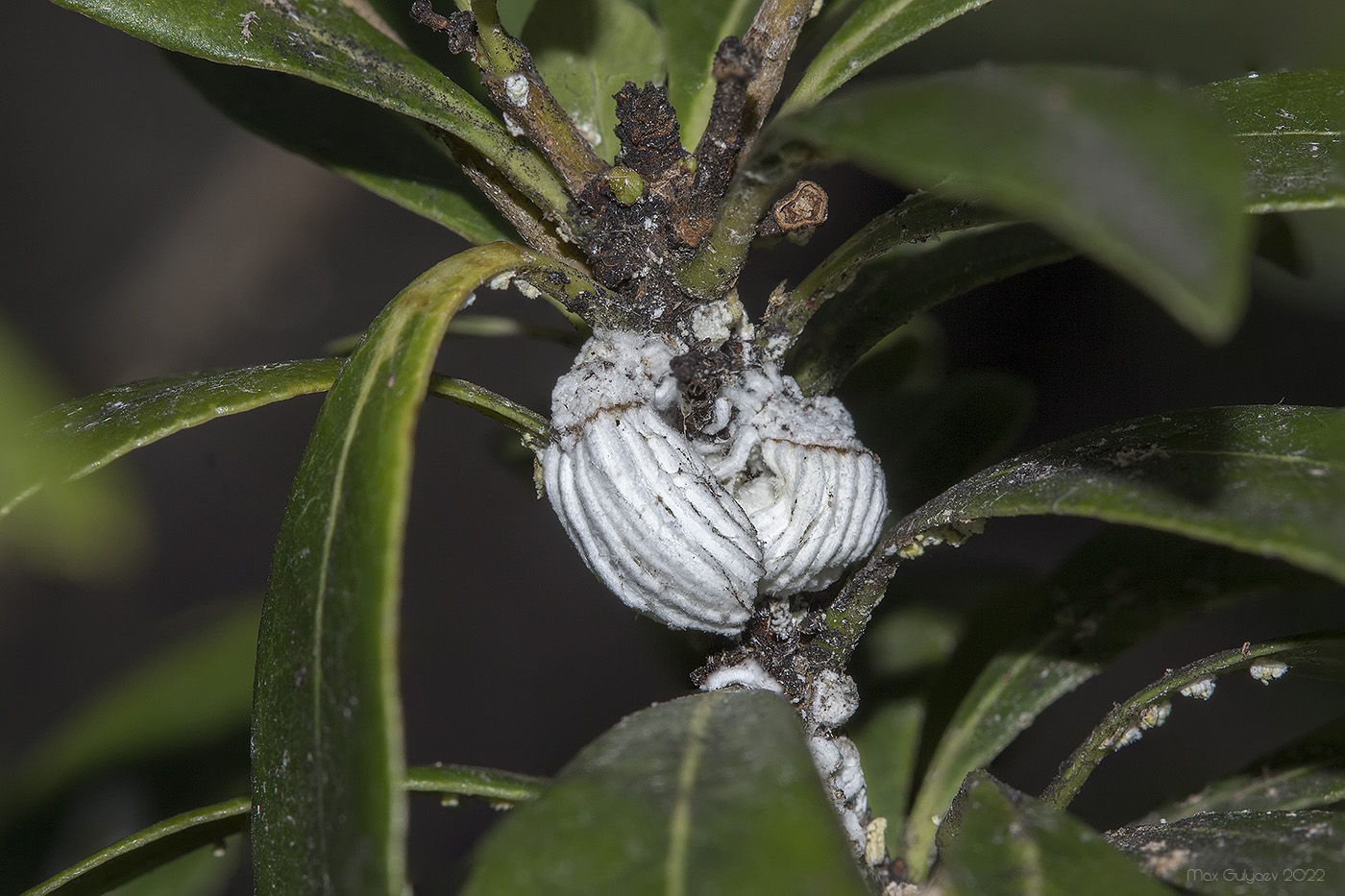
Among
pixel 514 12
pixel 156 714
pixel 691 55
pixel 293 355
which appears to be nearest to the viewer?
pixel 691 55

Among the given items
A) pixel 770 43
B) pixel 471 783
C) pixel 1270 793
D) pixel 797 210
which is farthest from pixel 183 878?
pixel 1270 793

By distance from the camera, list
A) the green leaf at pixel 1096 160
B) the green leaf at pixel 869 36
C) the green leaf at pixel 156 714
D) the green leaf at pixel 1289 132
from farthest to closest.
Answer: the green leaf at pixel 156 714 < the green leaf at pixel 869 36 < the green leaf at pixel 1289 132 < the green leaf at pixel 1096 160

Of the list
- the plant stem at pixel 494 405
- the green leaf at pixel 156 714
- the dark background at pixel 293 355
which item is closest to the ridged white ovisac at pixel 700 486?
the plant stem at pixel 494 405

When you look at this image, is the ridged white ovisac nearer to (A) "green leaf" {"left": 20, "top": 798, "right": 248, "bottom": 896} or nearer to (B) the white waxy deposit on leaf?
(B) the white waxy deposit on leaf

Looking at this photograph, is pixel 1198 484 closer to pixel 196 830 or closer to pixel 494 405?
pixel 494 405

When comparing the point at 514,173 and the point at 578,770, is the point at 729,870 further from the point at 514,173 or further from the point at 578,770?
the point at 514,173

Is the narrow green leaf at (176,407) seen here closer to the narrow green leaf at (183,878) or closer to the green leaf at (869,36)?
the green leaf at (869,36)

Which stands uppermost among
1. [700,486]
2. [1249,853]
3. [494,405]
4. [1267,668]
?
[494,405]
